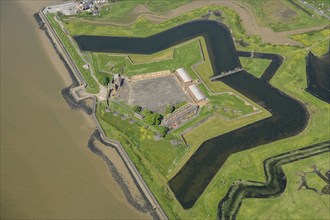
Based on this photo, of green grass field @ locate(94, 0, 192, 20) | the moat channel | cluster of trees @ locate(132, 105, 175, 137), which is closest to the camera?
the moat channel

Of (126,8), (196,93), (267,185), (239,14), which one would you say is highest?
(126,8)

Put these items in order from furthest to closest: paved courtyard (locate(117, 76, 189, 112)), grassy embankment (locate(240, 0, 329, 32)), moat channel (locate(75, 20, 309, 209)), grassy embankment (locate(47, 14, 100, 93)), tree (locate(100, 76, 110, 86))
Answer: grassy embankment (locate(240, 0, 329, 32))
grassy embankment (locate(47, 14, 100, 93))
tree (locate(100, 76, 110, 86))
paved courtyard (locate(117, 76, 189, 112))
moat channel (locate(75, 20, 309, 209))

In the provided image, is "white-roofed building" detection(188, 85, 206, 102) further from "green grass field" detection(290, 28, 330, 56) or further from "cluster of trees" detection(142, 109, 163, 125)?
"green grass field" detection(290, 28, 330, 56)

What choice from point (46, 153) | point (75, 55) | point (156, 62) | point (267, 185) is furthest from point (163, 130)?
point (75, 55)

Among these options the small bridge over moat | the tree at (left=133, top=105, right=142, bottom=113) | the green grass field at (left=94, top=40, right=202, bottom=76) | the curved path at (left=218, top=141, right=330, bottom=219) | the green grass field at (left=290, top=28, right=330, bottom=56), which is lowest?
the curved path at (left=218, top=141, right=330, bottom=219)

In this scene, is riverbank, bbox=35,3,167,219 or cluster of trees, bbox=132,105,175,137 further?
cluster of trees, bbox=132,105,175,137

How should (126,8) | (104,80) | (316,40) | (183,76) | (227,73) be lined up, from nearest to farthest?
(183,76)
(104,80)
(227,73)
(316,40)
(126,8)

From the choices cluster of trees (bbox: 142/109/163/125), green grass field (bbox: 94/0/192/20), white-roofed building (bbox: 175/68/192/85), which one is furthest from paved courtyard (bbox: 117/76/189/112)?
green grass field (bbox: 94/0/192/20)

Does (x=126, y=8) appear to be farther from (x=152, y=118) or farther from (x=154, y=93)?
(x=152, y=118)
